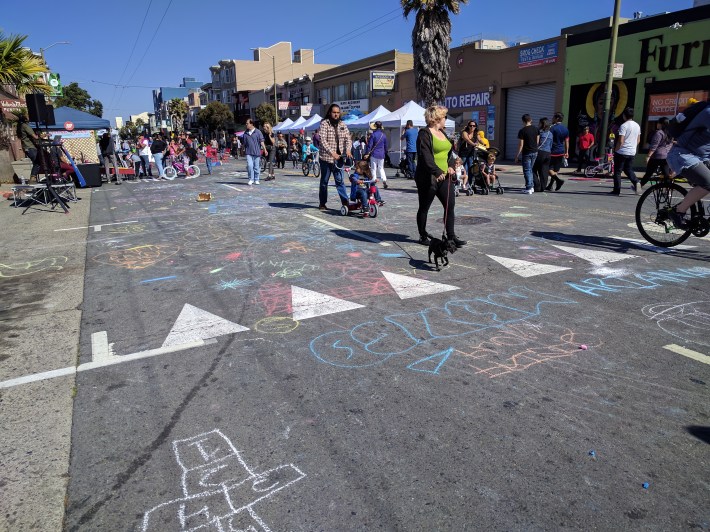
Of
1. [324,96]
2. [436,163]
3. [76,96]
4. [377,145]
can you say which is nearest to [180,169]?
[377,145]

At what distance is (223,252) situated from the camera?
684cm

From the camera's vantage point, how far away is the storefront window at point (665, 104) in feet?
60.0

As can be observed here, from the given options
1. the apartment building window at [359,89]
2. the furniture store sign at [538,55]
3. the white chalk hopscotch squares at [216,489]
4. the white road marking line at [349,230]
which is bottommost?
the white chalk hopscotch squares at [216,489]

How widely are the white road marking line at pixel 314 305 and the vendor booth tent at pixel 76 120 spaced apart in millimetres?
18985

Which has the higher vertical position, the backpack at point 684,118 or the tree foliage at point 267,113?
the tree foliage at point 267,113

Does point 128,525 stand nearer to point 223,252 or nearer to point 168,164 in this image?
point 223,252

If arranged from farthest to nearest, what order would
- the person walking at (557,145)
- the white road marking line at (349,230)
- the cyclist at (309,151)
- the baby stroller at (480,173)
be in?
the cyclist at (309,151)
the person walking at (557,145)
the baby stroller at (480,173)
the white road marking line at (349,230)

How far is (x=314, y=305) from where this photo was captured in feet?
15.1

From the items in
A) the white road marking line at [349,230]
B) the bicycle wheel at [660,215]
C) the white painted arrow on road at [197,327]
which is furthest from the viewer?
the white road marking line at [349,230]

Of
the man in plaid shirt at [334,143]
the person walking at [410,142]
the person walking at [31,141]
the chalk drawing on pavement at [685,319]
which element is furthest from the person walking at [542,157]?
the person walking at [31,141]

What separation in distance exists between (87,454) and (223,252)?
445 cm

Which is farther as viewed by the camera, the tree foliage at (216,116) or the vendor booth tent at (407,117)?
the tree foliage at (216,116)

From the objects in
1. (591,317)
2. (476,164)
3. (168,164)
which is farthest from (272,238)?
(168,164)

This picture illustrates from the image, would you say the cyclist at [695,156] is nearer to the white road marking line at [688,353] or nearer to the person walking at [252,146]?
the white road marking line at [688,353]
